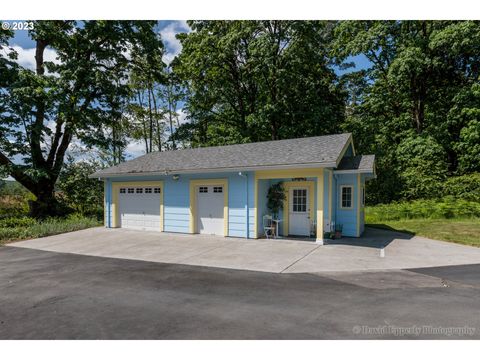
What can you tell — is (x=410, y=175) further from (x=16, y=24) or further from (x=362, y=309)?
(x=16, y=24)

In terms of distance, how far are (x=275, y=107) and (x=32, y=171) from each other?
52.4 ft

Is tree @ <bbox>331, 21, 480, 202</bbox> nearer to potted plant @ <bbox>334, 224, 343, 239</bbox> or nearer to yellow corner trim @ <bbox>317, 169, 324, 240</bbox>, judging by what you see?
potted plant @ <bbox>334, 224, 343, 239</bbox>

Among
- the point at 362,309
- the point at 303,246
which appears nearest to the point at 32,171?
the point at 303,246

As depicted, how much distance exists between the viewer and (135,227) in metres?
14.4

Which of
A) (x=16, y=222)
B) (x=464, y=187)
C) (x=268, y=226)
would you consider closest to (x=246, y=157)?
(x=268, y=226)

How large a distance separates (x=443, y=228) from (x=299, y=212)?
625 cm

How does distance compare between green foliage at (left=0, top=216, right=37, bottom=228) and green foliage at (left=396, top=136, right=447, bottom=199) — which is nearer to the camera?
green foliage at (left=0, top=216, right=37, bottom=228)

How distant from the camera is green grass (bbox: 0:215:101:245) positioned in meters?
12.9

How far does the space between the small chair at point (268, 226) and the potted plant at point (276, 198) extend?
0.34 meters

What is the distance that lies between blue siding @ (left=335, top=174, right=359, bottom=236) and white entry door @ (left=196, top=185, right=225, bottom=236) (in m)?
4.73

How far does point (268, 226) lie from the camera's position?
11586 millimetres

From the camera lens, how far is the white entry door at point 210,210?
40.1ft

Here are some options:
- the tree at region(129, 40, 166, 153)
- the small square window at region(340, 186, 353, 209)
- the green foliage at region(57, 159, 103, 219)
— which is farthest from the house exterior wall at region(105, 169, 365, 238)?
the tree at region(129, 40, 166, 153)

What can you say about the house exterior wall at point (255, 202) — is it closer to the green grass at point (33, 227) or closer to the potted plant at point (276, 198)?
the potted plant at point (276, 198)
